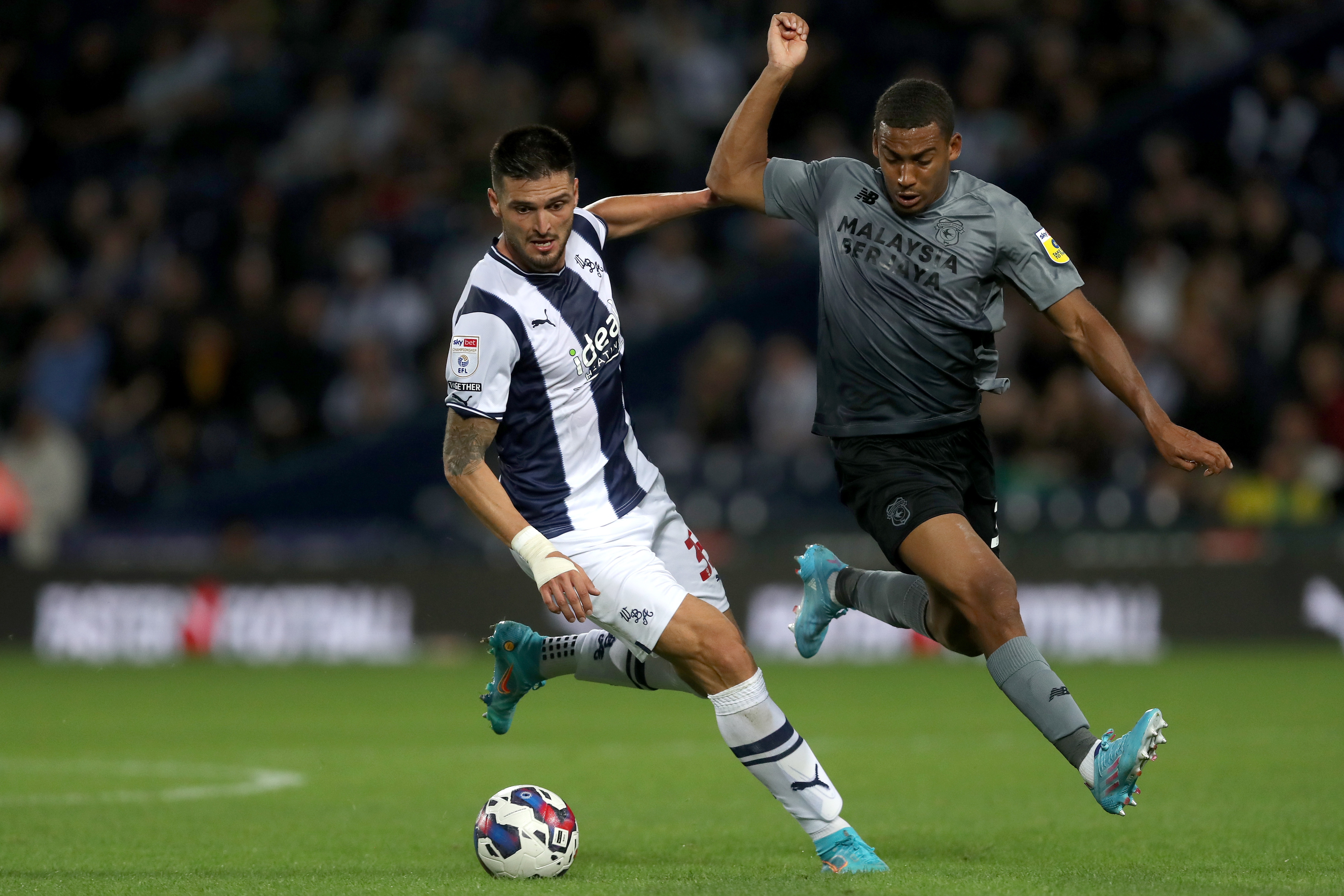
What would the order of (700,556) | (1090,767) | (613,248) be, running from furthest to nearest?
(613,248)
(700,556)
(1090,767)

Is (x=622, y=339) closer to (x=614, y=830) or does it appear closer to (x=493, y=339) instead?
(x=493, y=339)

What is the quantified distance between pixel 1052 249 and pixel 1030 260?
0.10m

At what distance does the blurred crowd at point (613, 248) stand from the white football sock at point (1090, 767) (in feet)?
29.4

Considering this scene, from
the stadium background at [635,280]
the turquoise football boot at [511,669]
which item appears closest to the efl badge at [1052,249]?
the turquoise football boot at [511,669]

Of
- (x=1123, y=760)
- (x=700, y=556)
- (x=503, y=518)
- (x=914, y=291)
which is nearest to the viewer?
(x=1123, y=760)

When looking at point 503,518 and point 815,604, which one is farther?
point 815,604

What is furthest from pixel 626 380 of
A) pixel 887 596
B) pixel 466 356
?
pixel 466 356

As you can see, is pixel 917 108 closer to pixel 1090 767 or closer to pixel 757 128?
pixel 757 128

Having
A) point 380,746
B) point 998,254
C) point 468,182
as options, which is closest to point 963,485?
point 998,254

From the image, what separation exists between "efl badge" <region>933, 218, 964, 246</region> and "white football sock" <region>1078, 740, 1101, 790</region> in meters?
1.85

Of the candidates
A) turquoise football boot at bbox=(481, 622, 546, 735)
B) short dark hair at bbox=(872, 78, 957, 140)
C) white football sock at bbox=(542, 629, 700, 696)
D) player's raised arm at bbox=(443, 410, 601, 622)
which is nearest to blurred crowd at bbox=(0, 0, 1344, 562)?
turquoise football boot at bbox=(481, 622, 546, 735)

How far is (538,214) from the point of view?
6.30 metres

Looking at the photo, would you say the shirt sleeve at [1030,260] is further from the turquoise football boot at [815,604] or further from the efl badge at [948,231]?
the turquoise football boot at [815,604]

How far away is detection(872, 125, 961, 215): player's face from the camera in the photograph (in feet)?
20.8
